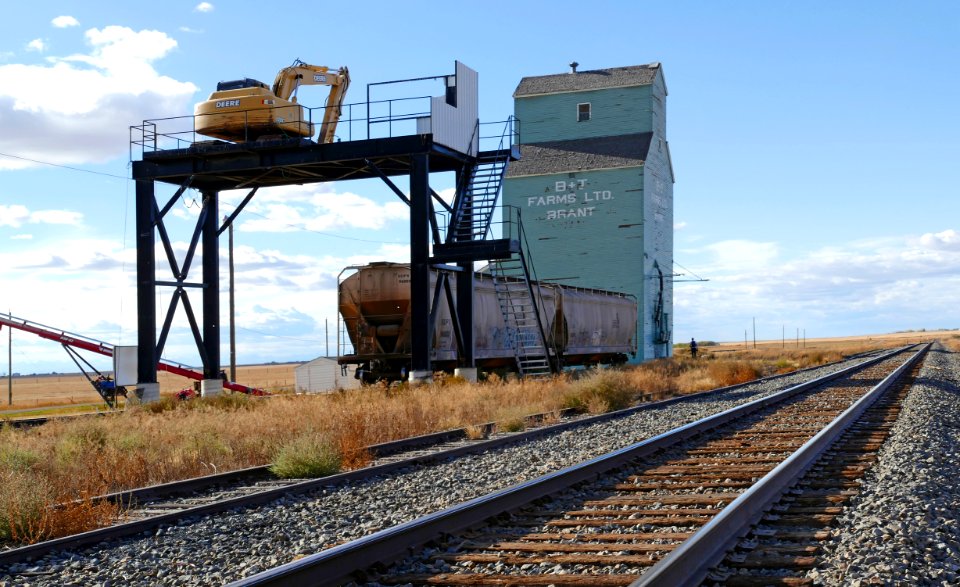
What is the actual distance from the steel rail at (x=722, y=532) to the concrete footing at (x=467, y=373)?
611 inches

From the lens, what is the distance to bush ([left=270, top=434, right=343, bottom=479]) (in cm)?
1063

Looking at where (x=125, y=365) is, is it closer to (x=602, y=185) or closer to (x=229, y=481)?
(x=229, y=481)

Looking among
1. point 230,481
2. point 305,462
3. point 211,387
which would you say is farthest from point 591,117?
point 230,481

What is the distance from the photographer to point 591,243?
49.2 m

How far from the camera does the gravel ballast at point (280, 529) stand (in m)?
6.30

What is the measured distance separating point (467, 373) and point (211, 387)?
7.96 m

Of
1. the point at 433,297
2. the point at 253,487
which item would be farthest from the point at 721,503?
the point at 433,297

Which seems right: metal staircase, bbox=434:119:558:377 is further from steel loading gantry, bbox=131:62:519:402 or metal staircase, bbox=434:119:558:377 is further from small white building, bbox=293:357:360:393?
small white building, bbox=293:357:360:393

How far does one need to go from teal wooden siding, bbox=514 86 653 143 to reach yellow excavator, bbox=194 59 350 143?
2680 cm

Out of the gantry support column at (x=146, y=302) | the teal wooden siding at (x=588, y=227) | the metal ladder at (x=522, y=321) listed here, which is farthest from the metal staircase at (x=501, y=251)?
the teal wooden siding at (x=588, y=227)

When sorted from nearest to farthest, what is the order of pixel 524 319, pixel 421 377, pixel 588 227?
pixel 421 377
pixel 524 319
pixel 588 227

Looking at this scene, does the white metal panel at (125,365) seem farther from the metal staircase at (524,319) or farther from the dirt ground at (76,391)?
the dirt ground at (76,391)

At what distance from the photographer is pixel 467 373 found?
25.4 m

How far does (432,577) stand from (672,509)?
269cm
